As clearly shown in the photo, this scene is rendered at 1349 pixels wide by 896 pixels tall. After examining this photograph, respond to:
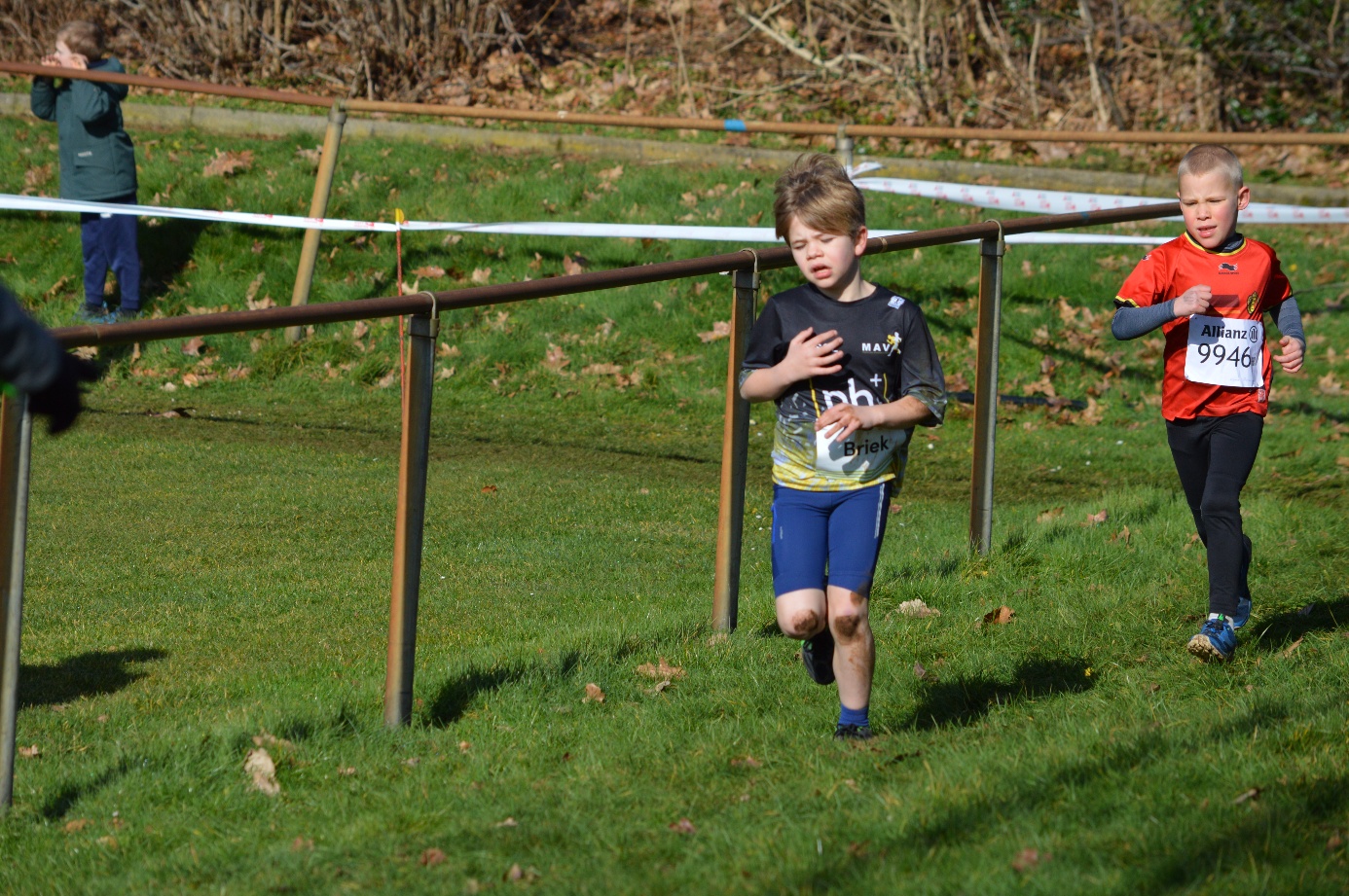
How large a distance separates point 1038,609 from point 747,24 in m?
12.8

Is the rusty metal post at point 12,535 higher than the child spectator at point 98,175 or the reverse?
the reverse

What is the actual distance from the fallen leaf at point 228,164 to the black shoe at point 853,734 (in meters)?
10.6

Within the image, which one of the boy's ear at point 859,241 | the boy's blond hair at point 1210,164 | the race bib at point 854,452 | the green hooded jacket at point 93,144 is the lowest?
the race bib at point 854,452

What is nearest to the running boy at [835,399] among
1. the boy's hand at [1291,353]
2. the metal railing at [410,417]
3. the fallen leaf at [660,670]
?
the metal railing at [410,417]

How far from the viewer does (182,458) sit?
29.1 ft

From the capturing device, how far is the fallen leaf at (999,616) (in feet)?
18.8

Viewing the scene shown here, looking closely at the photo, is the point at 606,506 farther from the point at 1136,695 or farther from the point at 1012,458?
the point at 1136,695

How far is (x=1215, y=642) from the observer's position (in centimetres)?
493

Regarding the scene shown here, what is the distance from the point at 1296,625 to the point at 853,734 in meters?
2.07

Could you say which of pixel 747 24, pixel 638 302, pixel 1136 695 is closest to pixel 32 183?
pixel 638 302

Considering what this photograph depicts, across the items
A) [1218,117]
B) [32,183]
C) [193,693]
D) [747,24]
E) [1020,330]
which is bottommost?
[193,693]

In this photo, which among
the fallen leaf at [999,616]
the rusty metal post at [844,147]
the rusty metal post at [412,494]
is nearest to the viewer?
the rusty metal post at [412,494]

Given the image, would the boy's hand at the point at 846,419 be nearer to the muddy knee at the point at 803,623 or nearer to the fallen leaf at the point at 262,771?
the muddy knee at the point at 803,623

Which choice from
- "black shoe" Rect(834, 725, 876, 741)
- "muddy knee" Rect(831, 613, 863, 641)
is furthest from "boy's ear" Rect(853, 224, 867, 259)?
"black shoe" Rect(834, 725, 876, 741)
